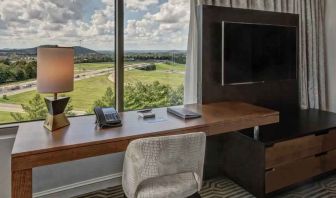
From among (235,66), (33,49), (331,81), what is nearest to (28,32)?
(33,49)

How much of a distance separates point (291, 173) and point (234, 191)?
50 cm

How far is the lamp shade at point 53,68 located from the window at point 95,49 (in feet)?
2.40

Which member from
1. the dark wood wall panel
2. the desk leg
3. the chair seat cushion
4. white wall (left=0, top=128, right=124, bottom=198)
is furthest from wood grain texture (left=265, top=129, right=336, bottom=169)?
the desk leg

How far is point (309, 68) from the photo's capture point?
3303 millimetres

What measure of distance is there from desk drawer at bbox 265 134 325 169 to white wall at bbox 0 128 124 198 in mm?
1281

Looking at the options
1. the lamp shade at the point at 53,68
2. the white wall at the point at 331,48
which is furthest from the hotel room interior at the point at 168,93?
the white wall at the point at 331,48

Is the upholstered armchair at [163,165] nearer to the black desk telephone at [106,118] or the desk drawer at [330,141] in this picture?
the black desk telephone at [106,118]

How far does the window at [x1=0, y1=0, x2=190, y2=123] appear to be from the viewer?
2166mm

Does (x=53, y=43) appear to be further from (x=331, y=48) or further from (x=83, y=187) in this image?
(x=331, y=48)

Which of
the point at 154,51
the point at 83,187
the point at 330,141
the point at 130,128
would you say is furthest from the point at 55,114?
the point at 330,141

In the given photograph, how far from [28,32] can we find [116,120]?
1.09 m

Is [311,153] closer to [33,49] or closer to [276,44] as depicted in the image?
[276,44]

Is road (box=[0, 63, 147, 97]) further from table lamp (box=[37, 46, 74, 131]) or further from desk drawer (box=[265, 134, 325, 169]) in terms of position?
desk drawer (box=[265, 134, 325, 169])

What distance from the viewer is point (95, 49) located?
96.0 inches
